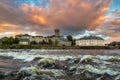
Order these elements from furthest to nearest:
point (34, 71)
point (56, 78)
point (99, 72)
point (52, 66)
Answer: point (52, 66) → point (99, 72) → point (34, 71) → point (56, 78)

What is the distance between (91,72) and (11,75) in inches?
208

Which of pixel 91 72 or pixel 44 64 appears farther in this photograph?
pixel 44 64

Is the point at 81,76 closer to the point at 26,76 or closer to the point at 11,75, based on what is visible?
the point at 26,76

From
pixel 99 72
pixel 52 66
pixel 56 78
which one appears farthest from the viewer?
pixel 52 66

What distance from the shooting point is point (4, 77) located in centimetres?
1354

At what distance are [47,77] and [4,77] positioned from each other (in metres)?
2.67

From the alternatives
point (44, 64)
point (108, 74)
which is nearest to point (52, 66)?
point (44, 64)

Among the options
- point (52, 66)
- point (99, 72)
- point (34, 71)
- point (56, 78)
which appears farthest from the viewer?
point (52, 66)

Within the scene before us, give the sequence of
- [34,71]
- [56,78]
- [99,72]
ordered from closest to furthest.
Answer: [56,78] < [34,71] < [99,72]

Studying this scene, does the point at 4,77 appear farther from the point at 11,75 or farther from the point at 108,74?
the point at 108,74

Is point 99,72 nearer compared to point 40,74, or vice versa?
point 40,74

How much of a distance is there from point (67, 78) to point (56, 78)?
75 centimetres

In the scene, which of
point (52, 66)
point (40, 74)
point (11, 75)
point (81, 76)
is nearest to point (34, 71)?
point (40, 74)

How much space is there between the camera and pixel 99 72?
49.0ft
